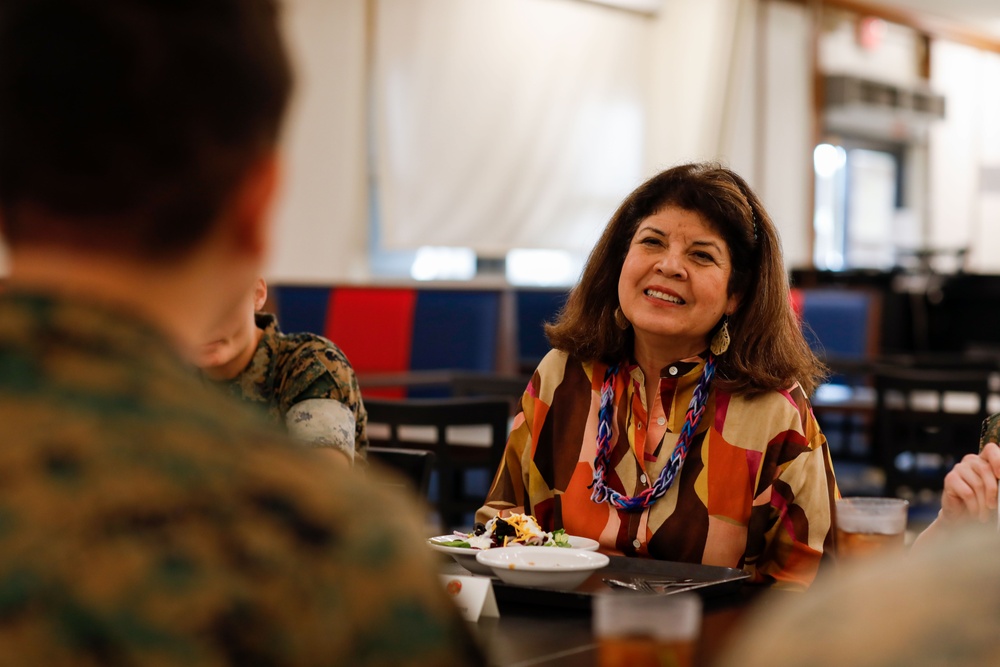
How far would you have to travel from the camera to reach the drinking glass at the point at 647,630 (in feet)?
2.46

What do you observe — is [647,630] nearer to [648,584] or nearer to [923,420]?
[648,584]

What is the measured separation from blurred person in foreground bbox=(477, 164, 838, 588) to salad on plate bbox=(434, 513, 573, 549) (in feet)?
0.92

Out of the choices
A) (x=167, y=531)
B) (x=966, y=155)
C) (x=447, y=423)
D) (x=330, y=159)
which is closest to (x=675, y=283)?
(x=447, y=423)

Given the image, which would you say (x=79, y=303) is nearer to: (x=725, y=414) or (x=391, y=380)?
(x=725, y=414)

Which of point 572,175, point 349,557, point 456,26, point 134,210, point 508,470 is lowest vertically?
point 508,470

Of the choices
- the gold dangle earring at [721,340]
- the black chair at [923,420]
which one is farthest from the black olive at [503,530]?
the black chair at [923,420]

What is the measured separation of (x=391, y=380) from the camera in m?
3.98

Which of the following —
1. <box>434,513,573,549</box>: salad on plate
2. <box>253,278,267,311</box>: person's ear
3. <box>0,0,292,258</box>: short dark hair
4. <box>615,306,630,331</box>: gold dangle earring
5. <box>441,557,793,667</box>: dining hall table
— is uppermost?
<box>0,0,292,258</box>: short dark hair

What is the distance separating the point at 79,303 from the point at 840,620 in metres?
0.32

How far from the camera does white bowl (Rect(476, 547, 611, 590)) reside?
1.28 meters

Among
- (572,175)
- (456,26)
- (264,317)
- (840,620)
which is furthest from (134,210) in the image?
(572,175)

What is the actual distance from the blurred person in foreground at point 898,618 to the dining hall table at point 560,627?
633 mm

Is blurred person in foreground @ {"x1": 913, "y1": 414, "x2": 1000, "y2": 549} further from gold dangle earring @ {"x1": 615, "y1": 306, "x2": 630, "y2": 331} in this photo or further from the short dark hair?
the short dark hair

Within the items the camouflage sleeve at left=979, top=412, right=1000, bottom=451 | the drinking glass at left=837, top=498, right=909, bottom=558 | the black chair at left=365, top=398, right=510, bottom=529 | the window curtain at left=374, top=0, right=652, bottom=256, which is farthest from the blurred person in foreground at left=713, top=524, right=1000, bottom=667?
the window curtain at left=374, top=0, right=652, bottom=256
